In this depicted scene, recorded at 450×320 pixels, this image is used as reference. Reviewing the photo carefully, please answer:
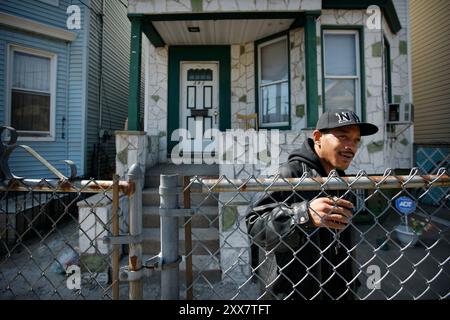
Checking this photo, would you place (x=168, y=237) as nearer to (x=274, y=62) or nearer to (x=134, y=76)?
(x=134, y=76)

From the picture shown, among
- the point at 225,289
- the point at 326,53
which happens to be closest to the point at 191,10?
the point at 326,53

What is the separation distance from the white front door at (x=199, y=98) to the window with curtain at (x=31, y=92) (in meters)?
3.72

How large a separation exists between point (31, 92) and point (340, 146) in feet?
26.5

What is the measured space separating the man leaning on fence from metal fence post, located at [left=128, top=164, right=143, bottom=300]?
605 millimetres

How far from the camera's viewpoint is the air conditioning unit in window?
6188 mm

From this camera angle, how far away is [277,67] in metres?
6.48

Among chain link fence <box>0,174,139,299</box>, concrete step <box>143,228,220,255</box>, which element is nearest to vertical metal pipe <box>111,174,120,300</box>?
chain link fence <box>0,174,139,299</box>

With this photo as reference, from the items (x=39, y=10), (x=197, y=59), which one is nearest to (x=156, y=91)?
(x=197, y=59)

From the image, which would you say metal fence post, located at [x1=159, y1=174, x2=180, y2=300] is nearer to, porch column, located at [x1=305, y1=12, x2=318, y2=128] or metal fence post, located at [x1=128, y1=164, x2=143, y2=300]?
metal fence post, located at [x1=128, y1=164, x2=143, y2=300]

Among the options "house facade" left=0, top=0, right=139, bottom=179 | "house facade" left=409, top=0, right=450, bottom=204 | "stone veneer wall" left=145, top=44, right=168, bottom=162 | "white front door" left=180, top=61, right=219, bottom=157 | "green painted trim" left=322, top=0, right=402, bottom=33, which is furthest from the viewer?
"house facade" left=409, top=0, right=450, bottom=204

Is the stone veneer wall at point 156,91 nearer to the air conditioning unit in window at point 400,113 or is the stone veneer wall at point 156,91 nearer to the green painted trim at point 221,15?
the green painted trim at point 221,15

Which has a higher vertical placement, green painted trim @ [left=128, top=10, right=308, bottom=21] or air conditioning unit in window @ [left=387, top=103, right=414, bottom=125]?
green painted trim @ [left=128, top=10, right=308, bottom=21]

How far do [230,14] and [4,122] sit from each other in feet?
19.7
